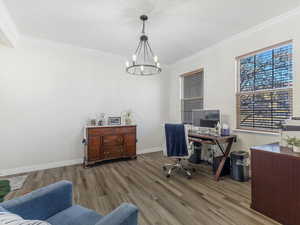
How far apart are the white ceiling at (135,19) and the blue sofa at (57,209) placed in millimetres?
2480

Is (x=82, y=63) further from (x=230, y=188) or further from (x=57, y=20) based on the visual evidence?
(x=230, y=188)

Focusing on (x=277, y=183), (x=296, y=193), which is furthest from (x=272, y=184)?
(x=296, y=193)

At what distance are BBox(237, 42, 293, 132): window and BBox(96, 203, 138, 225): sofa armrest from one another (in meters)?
2.57

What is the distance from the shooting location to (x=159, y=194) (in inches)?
93.5

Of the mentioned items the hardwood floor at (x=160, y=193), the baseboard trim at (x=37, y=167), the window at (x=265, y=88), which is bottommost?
the hardwood floor at (x=160, y=193)

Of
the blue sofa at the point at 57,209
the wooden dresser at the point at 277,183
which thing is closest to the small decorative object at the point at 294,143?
the wooden dresser at the point at 277,183

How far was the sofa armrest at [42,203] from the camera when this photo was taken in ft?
3.46

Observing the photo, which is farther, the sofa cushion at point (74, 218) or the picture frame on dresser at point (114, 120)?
the picture frame on dresser at point (114, 120)

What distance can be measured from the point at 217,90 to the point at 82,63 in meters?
3.37

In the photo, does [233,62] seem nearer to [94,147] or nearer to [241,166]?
[241,166]

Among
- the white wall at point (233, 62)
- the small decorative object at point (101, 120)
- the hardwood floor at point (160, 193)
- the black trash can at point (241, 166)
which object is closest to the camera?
the hardwood floor at point (160, 193)

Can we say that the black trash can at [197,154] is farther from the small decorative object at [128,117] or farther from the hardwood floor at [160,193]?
the small decorative object at [128,117]

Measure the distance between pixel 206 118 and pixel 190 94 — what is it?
1.30 meters

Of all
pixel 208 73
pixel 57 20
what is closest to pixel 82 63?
pixel 57 20
